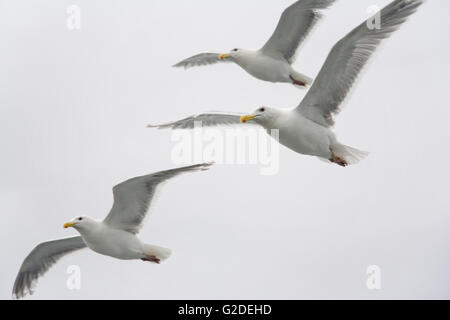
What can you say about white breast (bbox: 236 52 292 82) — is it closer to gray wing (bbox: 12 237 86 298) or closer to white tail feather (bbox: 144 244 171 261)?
white tail feather (bbox: 144 244 171 261)

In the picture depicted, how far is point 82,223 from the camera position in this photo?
10672 mm

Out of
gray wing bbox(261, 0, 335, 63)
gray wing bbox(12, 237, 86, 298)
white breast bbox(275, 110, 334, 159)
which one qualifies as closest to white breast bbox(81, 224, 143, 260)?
gray wing bbox(12, 237, 86, 298)

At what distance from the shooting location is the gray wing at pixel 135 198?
34.1 feet

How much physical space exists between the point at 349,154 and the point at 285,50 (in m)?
2.88

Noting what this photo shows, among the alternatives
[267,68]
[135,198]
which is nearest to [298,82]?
[267,68]

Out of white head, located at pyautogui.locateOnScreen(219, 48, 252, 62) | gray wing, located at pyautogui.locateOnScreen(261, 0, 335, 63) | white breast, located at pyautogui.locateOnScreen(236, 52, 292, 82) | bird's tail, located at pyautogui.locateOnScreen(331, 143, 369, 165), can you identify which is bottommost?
bird's tail, located at pyautogui.locateOnScreen(331, 143, 369, 165)

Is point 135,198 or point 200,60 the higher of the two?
point 200,60

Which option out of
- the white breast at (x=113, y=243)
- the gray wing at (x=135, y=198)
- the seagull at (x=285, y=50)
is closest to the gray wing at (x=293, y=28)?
the seagull at (x=285, y=50)

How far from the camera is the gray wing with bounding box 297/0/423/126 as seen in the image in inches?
359

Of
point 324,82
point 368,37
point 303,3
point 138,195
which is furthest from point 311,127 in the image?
point 303,3

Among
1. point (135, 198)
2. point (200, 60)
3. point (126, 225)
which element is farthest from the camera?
point (200, 60)

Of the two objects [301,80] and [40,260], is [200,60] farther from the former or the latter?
[40,260]

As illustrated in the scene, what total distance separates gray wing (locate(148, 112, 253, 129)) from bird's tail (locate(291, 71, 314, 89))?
2.82 feet

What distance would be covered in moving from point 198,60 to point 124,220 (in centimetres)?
448
